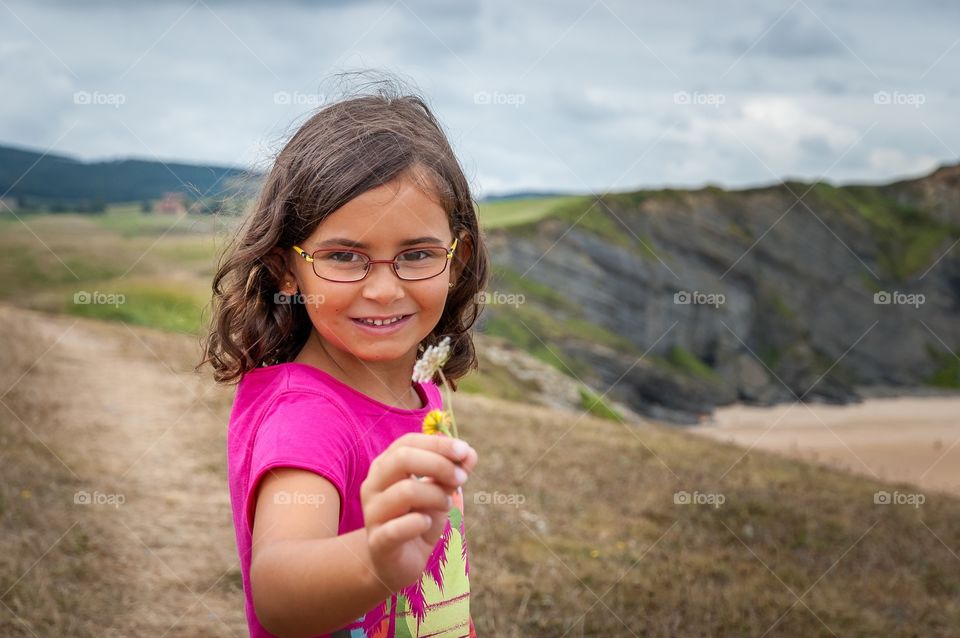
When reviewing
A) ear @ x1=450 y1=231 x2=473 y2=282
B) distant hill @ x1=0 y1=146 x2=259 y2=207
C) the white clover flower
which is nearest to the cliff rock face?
distant hill @ x1=0 y1=146 x2=259 y2=207

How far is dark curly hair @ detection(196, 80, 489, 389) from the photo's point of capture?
1931 millimetres

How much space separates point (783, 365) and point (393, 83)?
61913mm

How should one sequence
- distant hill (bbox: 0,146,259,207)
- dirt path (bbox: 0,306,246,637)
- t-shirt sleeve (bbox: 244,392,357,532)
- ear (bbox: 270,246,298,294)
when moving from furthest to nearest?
1. distant hill (bbox: 0,146,259,207)
2. dirt path (bbox: 0,306,246,637)
3. ear (bbox: 270,246,298,294)
4. t-shirt sleeve (bbox: 244,392,357,532)

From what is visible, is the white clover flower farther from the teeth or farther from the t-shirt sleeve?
the teeth

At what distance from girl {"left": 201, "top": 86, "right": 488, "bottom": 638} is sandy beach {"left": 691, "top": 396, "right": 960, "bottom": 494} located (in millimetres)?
12107

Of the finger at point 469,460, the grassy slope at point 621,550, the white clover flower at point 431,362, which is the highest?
the white clover flower at point 431,362

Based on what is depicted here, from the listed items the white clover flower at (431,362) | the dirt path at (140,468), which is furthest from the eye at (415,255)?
the dirt path at (140,468)

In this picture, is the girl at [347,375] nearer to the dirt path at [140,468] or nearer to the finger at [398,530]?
the finger at [398,530]

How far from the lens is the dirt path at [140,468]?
4395 millimetres

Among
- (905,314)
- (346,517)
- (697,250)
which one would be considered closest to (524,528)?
(346,517)

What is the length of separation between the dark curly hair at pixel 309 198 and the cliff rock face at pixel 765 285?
150 feet

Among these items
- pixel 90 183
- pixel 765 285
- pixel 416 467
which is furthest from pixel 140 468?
pixel 765 285

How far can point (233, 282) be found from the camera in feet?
7.29

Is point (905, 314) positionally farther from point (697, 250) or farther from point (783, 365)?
point (697, 250)
